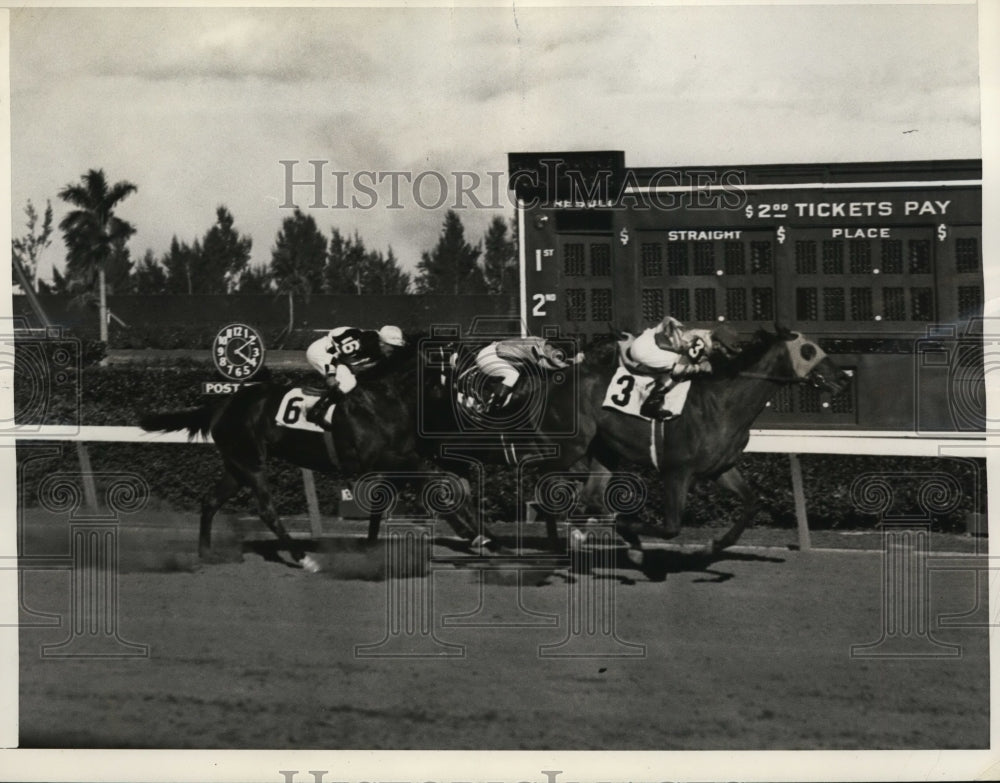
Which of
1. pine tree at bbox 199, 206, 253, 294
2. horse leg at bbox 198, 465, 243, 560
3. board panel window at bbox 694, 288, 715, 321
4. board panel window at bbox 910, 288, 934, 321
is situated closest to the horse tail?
horse leg at bbox 198, 465, 243, 560

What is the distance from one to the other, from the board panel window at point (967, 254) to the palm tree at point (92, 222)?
3383 mm

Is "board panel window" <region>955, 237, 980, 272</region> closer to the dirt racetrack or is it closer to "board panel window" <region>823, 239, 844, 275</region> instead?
"board panel window" <region>823, 239, 844, 275</region>

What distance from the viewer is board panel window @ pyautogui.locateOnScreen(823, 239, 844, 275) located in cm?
468

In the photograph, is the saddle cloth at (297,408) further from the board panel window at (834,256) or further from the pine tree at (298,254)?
the board panel window at (834,256)

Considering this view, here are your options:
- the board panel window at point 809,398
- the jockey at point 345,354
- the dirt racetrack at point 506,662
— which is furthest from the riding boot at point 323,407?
the board panel window at point 809,398

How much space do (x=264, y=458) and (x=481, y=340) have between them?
1.08m

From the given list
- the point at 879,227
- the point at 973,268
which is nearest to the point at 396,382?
the point at 879,227

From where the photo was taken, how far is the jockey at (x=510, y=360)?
15.5 feet

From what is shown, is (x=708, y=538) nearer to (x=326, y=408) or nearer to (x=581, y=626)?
(x=581, y=626)

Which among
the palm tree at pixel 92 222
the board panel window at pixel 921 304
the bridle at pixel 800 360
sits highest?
the palm tree at pixel 92 222

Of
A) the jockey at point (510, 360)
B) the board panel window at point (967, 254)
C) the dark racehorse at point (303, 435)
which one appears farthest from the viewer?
the dark racehorse at point (303, 435)

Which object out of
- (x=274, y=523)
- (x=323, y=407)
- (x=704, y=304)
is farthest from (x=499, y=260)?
(x=274, y=523)

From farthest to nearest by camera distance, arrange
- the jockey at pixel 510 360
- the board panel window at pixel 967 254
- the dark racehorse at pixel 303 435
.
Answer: the dark racehorse at pixel 303 435
the jockey at pixel 510 360
the board panel window at pixel 967 254

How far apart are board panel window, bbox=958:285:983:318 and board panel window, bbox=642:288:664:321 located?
1.21 metres
